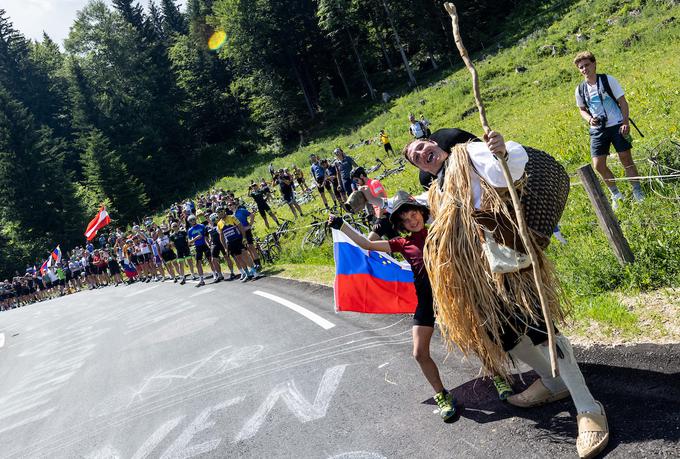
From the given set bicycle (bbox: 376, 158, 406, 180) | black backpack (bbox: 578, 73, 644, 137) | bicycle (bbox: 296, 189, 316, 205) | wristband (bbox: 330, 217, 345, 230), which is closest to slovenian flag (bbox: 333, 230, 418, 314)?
wristband (bbox: 330, 217, 345, 230)

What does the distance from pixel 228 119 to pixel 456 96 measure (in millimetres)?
39965

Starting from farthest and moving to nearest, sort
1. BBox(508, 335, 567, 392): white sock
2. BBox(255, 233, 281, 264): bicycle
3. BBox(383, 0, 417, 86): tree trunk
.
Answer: BBox(383, 0, 417, 86): tree trunk < BBox(255, 233, 281, 264): bicycle < BBox(508, 335, 567, 392): white sock

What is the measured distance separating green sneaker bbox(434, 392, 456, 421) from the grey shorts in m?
4.38

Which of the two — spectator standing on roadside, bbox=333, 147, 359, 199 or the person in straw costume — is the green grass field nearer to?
the person in straw costume

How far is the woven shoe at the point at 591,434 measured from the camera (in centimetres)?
302

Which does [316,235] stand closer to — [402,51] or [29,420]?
[29,420]

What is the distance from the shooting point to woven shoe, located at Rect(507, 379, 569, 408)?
3.80 meters

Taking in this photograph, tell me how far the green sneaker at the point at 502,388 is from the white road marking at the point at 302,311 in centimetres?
361

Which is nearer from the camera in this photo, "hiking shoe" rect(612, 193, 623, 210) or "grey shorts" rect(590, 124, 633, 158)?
"grey shorts" rect(590, 124, 633, 158)

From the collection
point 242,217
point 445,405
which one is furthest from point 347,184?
point 445,405

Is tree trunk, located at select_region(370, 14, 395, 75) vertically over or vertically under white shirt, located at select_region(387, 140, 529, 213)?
over

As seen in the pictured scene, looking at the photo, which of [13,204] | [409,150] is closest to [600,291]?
[409,150]

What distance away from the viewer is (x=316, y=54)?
59.0 m

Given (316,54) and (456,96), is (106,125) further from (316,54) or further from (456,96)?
(456,96)
